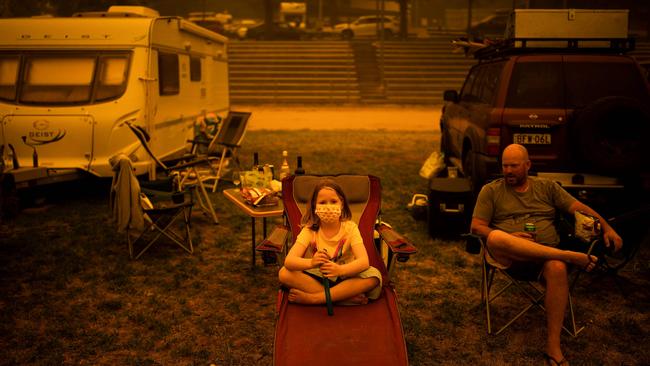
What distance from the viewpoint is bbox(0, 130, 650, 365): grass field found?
400 centimetres

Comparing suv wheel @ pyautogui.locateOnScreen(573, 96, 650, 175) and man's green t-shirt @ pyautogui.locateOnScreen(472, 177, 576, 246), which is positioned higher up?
suv wheel @ pyautogui.locateOnScreen(573, 96, 650, 175)

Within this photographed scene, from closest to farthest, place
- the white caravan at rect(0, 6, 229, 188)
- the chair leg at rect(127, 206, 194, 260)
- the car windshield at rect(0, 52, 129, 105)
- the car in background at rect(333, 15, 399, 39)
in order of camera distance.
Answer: the chair leg at rect(127, 206, 194, 260)
the white caravan at rect(0, 6, 229, 188)
the car windshield at rect(0, 52, 129, 105)
the car in background at rect(333, 15, 399, 39)

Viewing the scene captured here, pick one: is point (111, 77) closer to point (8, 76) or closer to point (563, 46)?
point (8, 76)

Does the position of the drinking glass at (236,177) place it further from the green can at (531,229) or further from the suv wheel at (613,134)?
the suv wheel at (613,134)

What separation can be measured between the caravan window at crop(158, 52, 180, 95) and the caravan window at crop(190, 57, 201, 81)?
877mm

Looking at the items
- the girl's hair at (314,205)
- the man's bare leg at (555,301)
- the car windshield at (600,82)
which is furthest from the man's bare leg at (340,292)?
the car windshield at (600,82)

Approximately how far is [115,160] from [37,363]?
2320mm

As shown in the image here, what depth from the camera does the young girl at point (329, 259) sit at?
11.9 ft

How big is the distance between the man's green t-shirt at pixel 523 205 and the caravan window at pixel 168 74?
20.1 ft

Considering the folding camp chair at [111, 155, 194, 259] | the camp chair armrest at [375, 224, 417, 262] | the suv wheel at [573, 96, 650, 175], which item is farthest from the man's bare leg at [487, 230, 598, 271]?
the folding camp chair at [111, 155, 194, 259]

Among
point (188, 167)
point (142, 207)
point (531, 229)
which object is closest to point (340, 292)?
point (531, 229)

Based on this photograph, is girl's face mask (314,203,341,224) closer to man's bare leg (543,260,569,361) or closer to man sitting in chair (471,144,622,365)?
man sitting in chair (471,144,622,365)

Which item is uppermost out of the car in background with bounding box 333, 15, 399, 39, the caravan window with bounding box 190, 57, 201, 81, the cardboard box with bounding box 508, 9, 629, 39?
the car in background with bounding box 333, 15, 399, 39

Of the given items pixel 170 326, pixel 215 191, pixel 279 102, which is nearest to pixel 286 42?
pixel 279 102
